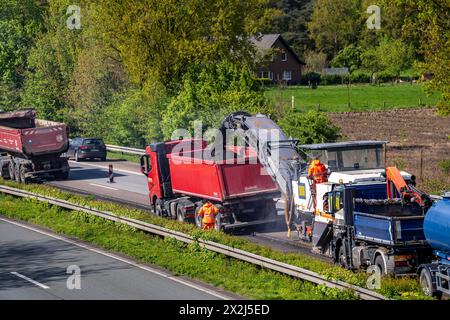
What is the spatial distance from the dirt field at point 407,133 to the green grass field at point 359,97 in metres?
5.93

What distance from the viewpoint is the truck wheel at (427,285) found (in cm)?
1870

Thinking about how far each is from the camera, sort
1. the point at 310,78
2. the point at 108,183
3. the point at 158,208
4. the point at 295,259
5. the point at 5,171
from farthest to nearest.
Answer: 1. the point at 310,78
2. the point at 5,171
3. the point at 108,183
4. the point at 158,208
5. the point at 295,259

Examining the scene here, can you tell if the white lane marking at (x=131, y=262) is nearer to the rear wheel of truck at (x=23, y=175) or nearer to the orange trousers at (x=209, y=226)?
the orange trousers at (x=209, y=226)

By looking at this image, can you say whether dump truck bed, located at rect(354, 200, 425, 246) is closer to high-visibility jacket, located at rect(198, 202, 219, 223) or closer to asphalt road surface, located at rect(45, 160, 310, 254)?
asphalt road surface, located at rect(45, 160, 310, 254)

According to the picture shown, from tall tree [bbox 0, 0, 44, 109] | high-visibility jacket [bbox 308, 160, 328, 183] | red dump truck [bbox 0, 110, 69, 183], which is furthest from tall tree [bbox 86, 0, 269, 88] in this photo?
high-visibility jacket [bbox 308, 160, 328, 183]

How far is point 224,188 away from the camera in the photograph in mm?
28156

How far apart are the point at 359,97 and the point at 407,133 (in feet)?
110

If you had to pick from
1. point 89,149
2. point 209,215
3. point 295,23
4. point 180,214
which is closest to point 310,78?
point 295,23

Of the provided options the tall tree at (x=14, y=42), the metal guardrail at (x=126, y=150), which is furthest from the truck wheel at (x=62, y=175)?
the tall tree at (x=14, y=42)

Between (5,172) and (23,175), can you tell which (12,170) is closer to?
(5,172)

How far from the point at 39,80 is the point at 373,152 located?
139 feet
